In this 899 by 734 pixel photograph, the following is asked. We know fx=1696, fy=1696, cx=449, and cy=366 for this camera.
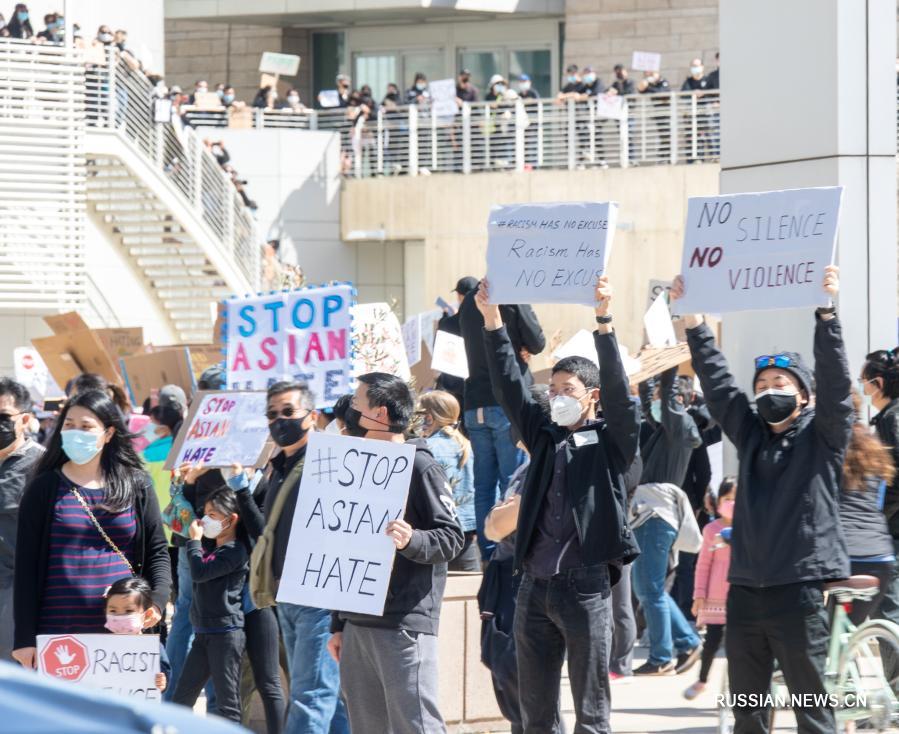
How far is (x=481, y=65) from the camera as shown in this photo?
36219mm

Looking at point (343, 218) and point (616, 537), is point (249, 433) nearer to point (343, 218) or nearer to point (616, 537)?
point (616, 537)

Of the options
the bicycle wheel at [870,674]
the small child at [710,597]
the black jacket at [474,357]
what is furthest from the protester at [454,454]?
the bicycle wheel at [870,674]

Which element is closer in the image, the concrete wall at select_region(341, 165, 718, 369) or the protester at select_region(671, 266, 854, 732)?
the protester at select_region(671, 266, 854, 732)

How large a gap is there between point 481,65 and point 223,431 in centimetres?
2913

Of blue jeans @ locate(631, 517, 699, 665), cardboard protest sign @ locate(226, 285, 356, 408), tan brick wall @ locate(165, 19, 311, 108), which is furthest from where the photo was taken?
tan brick wall @ locate(165, 19, 311, 108)

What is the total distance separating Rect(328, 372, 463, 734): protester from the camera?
637 cm

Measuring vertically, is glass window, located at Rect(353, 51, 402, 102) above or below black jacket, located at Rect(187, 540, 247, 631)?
above

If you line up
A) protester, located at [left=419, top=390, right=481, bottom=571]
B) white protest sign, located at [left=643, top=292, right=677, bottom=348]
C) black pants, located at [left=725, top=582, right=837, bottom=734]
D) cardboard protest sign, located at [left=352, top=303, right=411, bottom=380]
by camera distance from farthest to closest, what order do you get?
cardboard protest sign, located at [left=352, top=303, right=411, bottom=380] → white protest sign, located at [left=643, top=292, right=677, bottom=348] → protester, located at [left=419, top=390, right=481, bottom=571] → black pants, located at [left=725, top=582, right=837, bottom=734]

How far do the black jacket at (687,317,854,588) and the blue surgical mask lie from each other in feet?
8.12

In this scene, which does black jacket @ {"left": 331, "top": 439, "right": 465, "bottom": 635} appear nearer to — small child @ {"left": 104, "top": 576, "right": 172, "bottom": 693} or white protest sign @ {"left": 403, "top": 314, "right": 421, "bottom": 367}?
small child @ {"left": 104, "top": 576, "right": 172, "bottom": 693}

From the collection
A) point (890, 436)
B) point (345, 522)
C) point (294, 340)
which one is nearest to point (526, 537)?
point (345, 522)

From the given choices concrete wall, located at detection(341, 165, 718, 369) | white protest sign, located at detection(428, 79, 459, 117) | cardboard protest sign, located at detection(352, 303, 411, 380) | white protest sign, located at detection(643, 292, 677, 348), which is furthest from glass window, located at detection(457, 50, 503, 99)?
white protest sign, located at detection(643, 292, 677, 348)

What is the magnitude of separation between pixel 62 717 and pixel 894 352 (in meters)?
6.72

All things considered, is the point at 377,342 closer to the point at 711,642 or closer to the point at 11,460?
the point at 711,642
